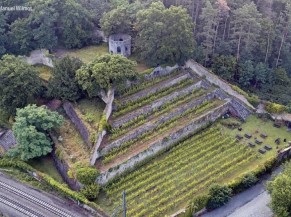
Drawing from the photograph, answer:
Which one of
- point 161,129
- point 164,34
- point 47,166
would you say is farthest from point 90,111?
point 164,34

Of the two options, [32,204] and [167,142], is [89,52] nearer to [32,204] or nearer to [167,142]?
[167,142]

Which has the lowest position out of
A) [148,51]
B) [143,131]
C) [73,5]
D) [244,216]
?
[244,216]

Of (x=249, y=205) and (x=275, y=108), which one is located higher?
(x=275, y=108)

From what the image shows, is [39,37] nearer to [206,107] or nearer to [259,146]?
[206,107]

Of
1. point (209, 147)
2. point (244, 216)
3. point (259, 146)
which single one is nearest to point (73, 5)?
point (209, 147)

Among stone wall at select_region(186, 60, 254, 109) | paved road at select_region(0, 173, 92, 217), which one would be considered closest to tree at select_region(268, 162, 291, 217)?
paved road at select_region(0, 173, 92, 217)

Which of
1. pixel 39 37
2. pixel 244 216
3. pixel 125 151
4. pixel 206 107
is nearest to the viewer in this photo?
pixel 244 216
